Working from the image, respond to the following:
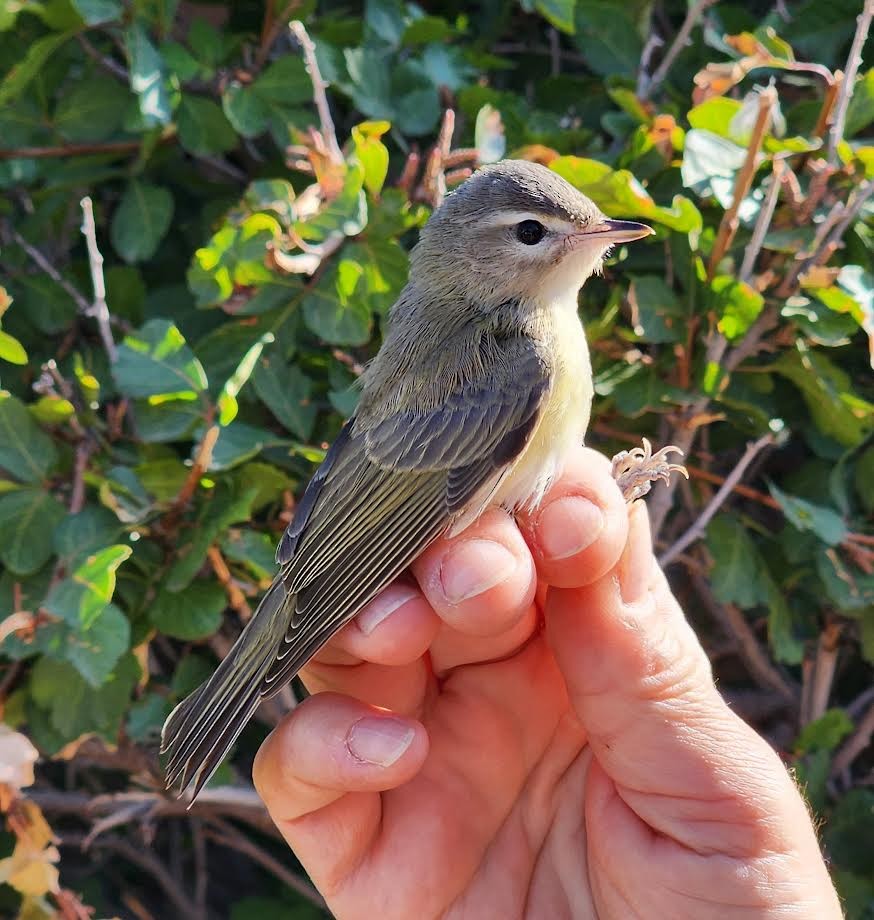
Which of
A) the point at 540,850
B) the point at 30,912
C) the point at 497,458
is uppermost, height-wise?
the point at 497,458

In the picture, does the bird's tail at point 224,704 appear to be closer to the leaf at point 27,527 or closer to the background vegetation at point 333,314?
the background vegetation at point 333,314

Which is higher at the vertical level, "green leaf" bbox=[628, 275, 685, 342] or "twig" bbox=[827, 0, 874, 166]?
"twig" bbox=[827, 0, 874, 166]

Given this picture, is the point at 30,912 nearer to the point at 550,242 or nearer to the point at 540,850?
the point at 540,850

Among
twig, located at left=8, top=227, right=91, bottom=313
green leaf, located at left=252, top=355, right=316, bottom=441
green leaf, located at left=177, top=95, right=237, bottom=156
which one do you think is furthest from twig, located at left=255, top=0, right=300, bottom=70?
green leaf, located at left=252, top=355, right=316, bottom=441

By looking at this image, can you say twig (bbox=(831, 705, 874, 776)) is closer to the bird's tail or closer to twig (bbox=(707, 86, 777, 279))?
twig (bbox=(707, 86, 777, 279))

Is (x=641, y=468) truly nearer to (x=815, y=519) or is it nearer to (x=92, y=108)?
(x=815, y=519)

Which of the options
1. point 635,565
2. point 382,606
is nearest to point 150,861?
point 382,606

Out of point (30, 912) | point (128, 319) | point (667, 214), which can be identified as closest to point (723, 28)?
point (667, 214)
